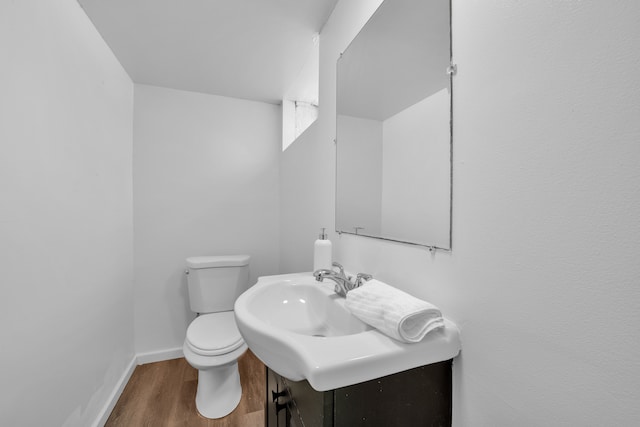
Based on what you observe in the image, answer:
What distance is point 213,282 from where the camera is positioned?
6.29ft

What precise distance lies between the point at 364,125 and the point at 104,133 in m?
1.54

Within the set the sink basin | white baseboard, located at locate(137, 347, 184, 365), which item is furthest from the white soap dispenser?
white baseboard, located at locate(137, 347, 184, 365)

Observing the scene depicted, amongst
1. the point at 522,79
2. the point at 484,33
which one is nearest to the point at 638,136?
the point at 522,79

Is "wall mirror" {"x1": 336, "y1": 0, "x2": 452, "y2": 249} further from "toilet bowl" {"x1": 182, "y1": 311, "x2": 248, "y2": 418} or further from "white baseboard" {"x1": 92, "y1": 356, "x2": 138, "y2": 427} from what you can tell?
"white baseboard" {"x1": 92, "y1": 356, "x2": 138, "y2": 427}

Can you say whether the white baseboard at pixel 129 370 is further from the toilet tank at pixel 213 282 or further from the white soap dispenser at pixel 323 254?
the white soap dispenser at pixel 323 254

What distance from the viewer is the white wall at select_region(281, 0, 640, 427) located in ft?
1.20

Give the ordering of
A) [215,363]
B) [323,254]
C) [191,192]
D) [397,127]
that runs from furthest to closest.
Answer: [191,192], [215,363], [323,254], [397,127]

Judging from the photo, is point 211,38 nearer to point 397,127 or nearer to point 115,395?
point 397,127

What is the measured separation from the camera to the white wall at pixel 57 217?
85cm

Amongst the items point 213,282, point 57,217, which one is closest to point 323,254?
point 57,217

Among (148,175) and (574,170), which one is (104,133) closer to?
(148,175)

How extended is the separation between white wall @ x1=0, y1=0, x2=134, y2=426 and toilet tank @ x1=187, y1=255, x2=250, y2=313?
0.45m

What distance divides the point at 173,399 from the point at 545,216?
2085 mm

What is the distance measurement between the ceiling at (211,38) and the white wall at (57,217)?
15 cm
